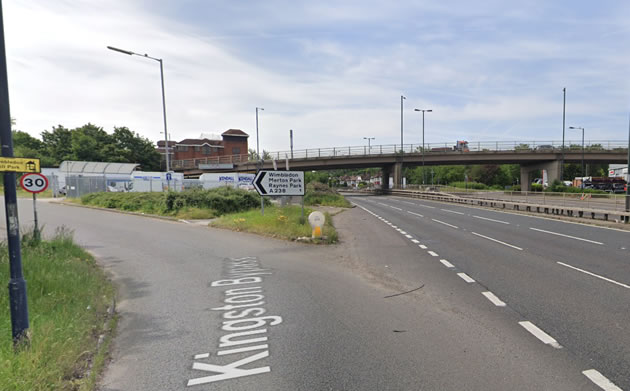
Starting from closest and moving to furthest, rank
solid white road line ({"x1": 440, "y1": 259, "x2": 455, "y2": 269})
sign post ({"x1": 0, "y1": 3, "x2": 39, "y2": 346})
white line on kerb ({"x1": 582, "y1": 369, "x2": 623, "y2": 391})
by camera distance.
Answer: white line on kerb ({"x1": 582, "y1": 369, "x2": 623, "y2": 391}) < sign post ({"x1": 0, "y1": 3, "x2": 39, "y2": 346}) < solid white road line ({"x1": 440, "y1": 259, "x2": 455, "y2": 269})

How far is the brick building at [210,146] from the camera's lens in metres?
90.6

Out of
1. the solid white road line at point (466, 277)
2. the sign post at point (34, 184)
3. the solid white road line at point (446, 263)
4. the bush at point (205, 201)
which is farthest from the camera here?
the bush at point (205, 201)

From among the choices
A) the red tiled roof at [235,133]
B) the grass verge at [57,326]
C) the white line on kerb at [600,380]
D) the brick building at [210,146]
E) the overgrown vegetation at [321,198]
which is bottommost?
the overgrown vegetation at [321,198]

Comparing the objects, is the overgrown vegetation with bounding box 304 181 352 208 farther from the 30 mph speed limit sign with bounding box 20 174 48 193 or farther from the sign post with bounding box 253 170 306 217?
the 30 mph speed limit sign with bounding box 20 174 48 193

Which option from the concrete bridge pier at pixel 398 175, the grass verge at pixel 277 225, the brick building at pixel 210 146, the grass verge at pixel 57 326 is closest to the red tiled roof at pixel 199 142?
the brick building at pixel 210 146

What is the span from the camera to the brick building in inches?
3568

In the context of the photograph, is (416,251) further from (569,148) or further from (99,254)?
(569,148)

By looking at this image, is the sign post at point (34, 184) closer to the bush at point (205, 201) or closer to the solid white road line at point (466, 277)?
the bush at point (205, 201)

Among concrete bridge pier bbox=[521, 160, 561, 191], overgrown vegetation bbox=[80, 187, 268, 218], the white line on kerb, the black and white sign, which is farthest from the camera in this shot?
concrete bridge pier bbox=[521, 160, 561, 191]

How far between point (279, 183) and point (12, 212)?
11.5 m

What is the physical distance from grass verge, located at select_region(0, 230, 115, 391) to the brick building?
280 ft

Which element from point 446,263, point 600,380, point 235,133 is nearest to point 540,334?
point 600,380

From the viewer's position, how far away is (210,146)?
89.8 meters

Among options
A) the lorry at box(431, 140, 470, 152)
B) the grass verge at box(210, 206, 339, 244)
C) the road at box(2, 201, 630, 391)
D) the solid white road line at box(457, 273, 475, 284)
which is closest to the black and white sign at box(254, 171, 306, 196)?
the grass verge at box(210, 206, 339, 244)
